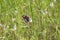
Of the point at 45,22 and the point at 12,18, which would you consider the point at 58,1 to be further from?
Result: the point at 12,18

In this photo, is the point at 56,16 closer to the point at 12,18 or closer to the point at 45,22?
the point at 45,22

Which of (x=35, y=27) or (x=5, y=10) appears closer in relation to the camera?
(x=35, y=27)

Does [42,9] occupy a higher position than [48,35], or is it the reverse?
[42,9]

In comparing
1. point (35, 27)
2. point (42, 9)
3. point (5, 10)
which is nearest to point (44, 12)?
point (42, 9)

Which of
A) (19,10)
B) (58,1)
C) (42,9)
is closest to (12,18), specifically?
(19,10)

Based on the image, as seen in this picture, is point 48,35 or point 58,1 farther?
point 58,1

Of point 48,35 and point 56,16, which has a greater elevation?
point 56,16
